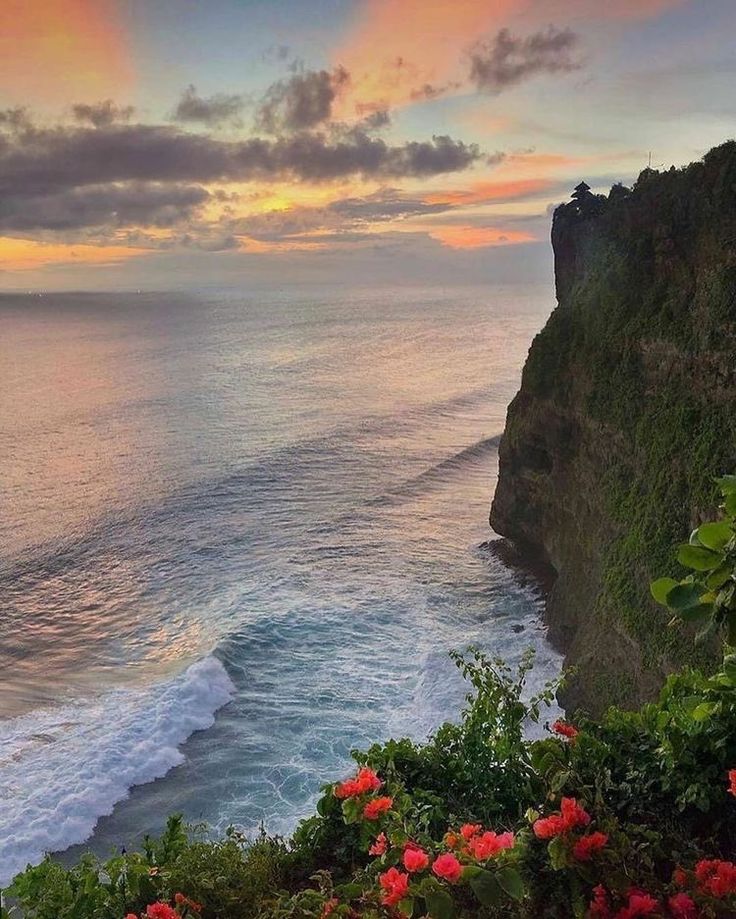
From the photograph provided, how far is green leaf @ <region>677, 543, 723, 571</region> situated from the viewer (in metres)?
3.67

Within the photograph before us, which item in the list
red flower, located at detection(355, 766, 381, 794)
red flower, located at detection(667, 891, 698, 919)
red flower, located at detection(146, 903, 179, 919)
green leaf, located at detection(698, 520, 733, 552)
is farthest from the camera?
red flower, located at detection(355, 766, 381, 794)

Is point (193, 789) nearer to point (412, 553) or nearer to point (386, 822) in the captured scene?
point (386, 822)

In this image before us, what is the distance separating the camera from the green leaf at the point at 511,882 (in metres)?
4.10

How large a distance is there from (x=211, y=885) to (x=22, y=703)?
18545mm

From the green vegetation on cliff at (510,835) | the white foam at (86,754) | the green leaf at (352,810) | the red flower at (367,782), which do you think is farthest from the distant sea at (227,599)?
the green leaf at (352,810)

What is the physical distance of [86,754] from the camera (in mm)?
18453

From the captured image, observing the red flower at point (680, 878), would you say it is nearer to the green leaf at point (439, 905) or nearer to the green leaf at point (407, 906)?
the green leaf at point (439, 905)

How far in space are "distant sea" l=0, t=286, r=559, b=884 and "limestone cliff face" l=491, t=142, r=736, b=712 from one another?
3.63 meters

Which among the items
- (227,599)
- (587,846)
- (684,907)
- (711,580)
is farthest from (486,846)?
(227,599)

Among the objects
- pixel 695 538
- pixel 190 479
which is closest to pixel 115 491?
pixel 190 479

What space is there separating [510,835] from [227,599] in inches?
924

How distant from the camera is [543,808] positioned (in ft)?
18.5

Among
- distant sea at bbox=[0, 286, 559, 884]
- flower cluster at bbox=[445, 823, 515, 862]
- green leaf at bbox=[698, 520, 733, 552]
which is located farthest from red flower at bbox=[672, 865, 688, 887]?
distant sea at bbox=[0, 286, 559, 884]

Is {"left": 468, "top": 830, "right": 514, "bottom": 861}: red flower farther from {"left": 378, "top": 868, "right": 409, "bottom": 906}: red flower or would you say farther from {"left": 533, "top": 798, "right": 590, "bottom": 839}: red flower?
{"left": 378, "top": 868, "right": 409, "bottom": 906}: red flower
